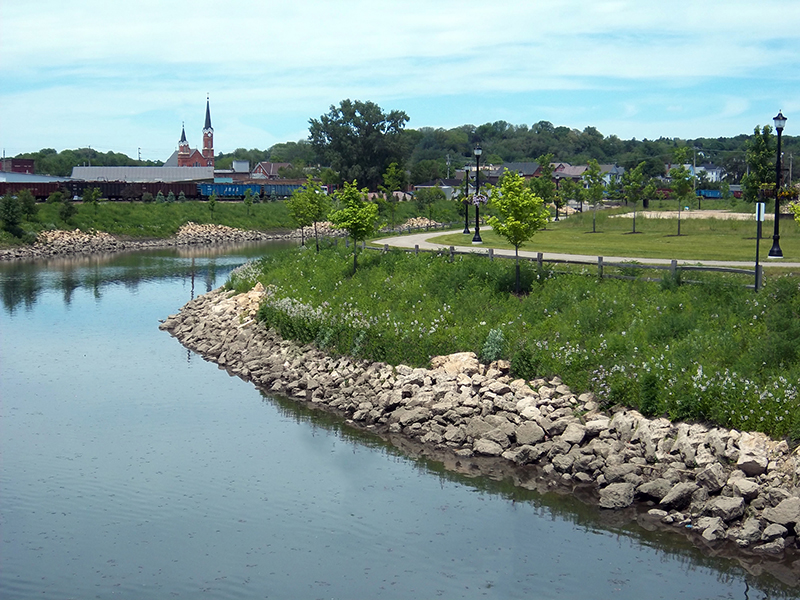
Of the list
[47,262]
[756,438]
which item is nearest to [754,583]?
[756,438]

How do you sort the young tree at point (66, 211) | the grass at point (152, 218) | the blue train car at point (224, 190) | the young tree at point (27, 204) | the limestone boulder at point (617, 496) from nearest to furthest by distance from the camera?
1. the limestone boulder at point (617, 496)
2. the young tree at point (27, 204)
3. the grass at point (152, 218)
4. the young tree at point (66, 211)
5. the blue train car at point (224, 190)

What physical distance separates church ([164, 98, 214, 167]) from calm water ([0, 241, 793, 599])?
144m

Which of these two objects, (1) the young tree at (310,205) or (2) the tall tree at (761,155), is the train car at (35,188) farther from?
(2) the tall tree at (761,155)

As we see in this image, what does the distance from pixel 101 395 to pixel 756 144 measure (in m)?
34.5

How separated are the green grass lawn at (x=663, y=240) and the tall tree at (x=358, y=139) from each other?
55.3m

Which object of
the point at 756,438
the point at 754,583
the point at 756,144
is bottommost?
the point at 754,583

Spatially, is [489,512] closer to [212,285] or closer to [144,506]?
[144,506]

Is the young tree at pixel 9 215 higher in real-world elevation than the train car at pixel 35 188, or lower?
lower

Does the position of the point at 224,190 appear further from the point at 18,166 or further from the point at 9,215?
the point at 18,166

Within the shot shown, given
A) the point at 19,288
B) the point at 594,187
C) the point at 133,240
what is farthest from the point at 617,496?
the point at 133,240

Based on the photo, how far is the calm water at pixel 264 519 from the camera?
15.4 meters

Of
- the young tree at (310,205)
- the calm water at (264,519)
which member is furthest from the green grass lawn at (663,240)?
the calm water at (264,519)

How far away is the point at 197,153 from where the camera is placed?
168 meters

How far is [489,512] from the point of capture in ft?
60.5
